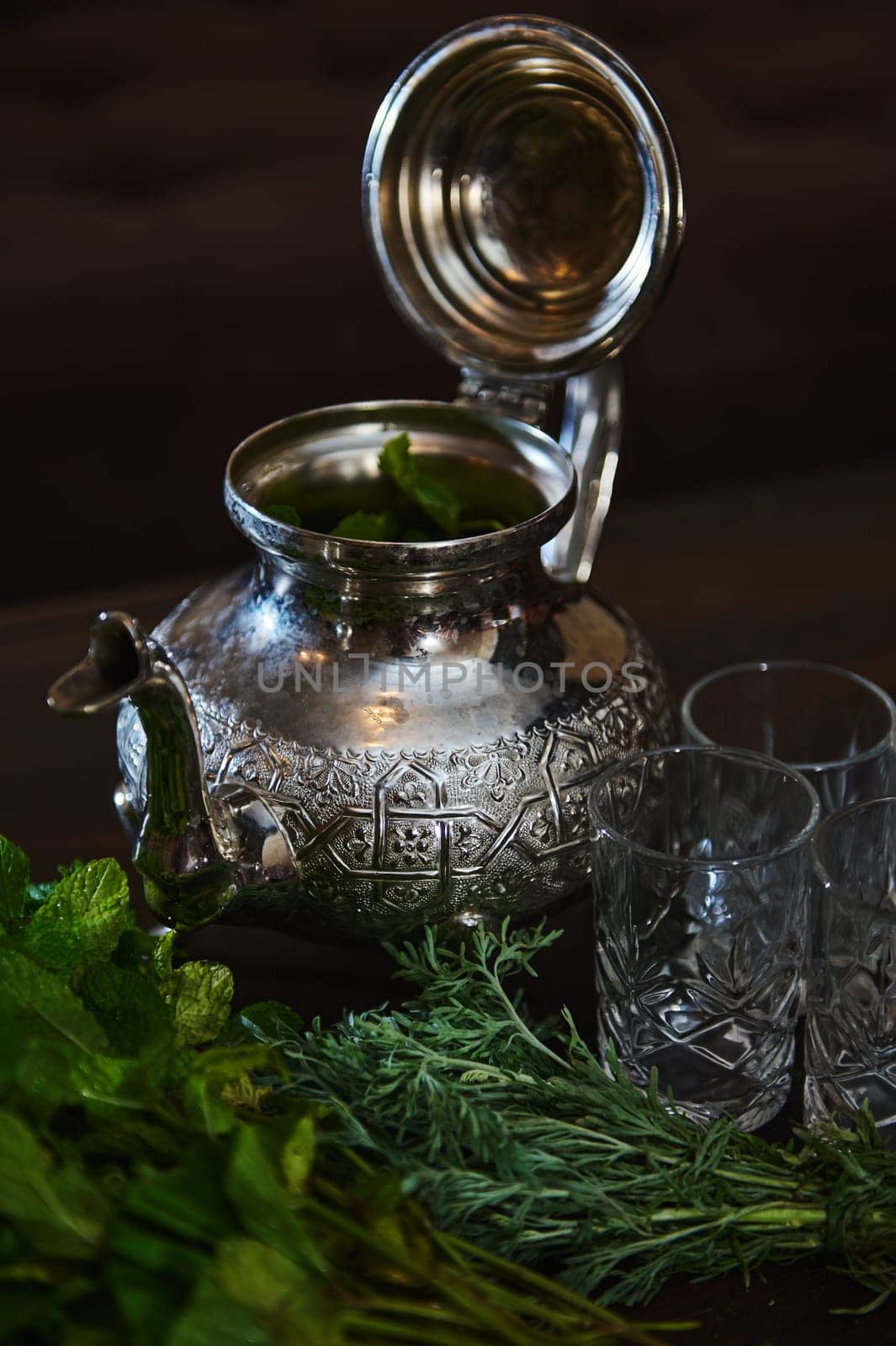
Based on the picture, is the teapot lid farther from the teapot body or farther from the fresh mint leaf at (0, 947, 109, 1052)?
the fresh mint leaf at (0, 947, 109, 1052)

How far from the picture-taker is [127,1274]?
1.46 ft

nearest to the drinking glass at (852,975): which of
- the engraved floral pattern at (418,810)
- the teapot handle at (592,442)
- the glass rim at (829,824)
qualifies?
the glass rim at (829,824)

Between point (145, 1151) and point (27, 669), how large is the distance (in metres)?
0.50

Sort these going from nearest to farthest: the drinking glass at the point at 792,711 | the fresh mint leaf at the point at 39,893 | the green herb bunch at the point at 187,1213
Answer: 1. the green herb bunch at the point at 187,1213
2. the fresh mint leaf at the point at 39,893
3. the drinking glass at the point at 792,711

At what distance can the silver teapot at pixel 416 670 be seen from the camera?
63cm

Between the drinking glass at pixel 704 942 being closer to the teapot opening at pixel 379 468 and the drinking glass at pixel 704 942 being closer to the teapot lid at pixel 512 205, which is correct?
the teapot opening at pixel 379 468

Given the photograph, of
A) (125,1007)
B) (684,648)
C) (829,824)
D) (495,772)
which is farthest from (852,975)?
(684,648)

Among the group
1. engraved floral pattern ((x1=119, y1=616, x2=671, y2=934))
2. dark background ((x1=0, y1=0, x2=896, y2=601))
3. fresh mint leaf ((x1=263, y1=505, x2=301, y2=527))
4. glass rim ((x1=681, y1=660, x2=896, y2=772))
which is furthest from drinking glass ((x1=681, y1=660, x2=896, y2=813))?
dark background ((x1=0, y1=0, x2=896, y2=601))

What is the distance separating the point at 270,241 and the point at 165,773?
1218 mm

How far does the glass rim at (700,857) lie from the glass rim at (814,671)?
0.01 m

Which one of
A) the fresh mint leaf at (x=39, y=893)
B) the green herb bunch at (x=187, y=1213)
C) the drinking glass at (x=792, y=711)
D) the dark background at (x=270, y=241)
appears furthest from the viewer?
the dark background at (x=270, y=241)

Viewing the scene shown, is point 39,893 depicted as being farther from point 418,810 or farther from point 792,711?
point 792,711

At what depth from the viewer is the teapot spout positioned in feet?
1.86

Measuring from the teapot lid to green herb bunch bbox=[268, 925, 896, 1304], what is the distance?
384 mm
